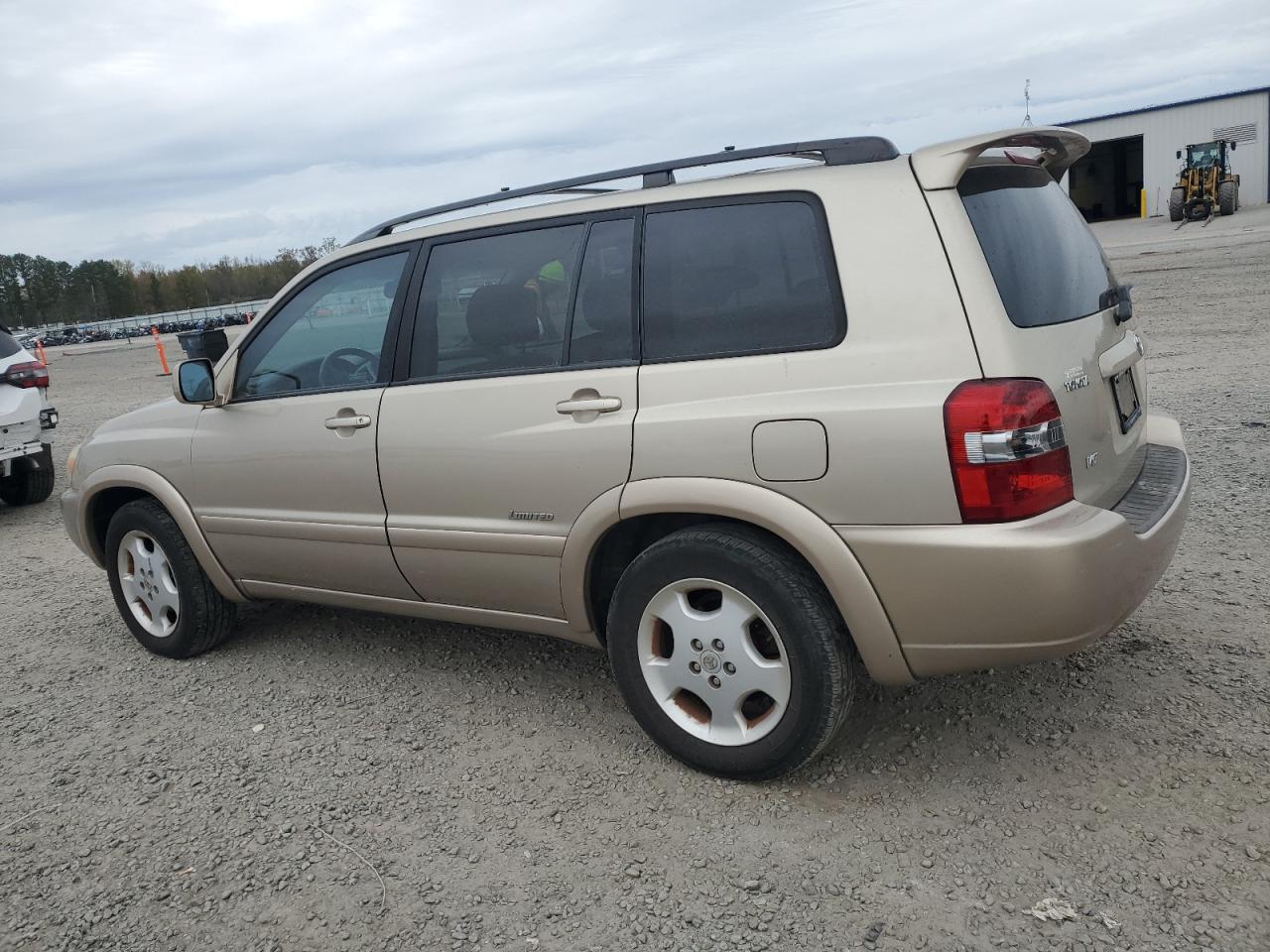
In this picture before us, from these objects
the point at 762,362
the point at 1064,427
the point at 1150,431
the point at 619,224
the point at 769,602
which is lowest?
the point at 769,602

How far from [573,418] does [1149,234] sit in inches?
1269

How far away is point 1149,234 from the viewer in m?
30.3

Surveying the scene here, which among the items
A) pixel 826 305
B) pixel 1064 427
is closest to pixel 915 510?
pixel 1064 427

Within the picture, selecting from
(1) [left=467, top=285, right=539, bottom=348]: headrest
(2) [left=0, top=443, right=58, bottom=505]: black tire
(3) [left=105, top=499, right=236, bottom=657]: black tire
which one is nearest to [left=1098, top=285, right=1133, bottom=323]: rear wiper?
(1) [left=467, top=285, right=539, bottom=348]: headrest

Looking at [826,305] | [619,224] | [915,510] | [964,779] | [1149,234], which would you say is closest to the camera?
[915,510]

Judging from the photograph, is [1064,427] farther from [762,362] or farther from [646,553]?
[646,553]

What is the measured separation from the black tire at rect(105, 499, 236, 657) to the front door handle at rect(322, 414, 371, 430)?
111cm

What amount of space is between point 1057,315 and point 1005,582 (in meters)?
0.80

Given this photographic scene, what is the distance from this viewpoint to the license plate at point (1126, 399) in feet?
9.88

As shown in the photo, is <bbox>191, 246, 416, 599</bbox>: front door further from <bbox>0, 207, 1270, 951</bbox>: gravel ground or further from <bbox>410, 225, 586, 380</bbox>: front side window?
<bbox>0, 207, 1270, 951</bbox>: gravel ground

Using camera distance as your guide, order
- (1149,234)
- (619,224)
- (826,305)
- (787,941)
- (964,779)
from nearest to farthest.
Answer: (787,941) → (826,305) → (964,779) → (619,224) → (1149,234)

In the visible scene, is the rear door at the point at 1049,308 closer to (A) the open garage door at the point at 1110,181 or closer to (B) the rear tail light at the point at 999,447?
(B) the rear tail light at the point at 999,447

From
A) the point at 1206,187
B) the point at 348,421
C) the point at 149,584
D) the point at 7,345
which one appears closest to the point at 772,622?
the point at 348,421

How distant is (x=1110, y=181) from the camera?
46250 millimetres
